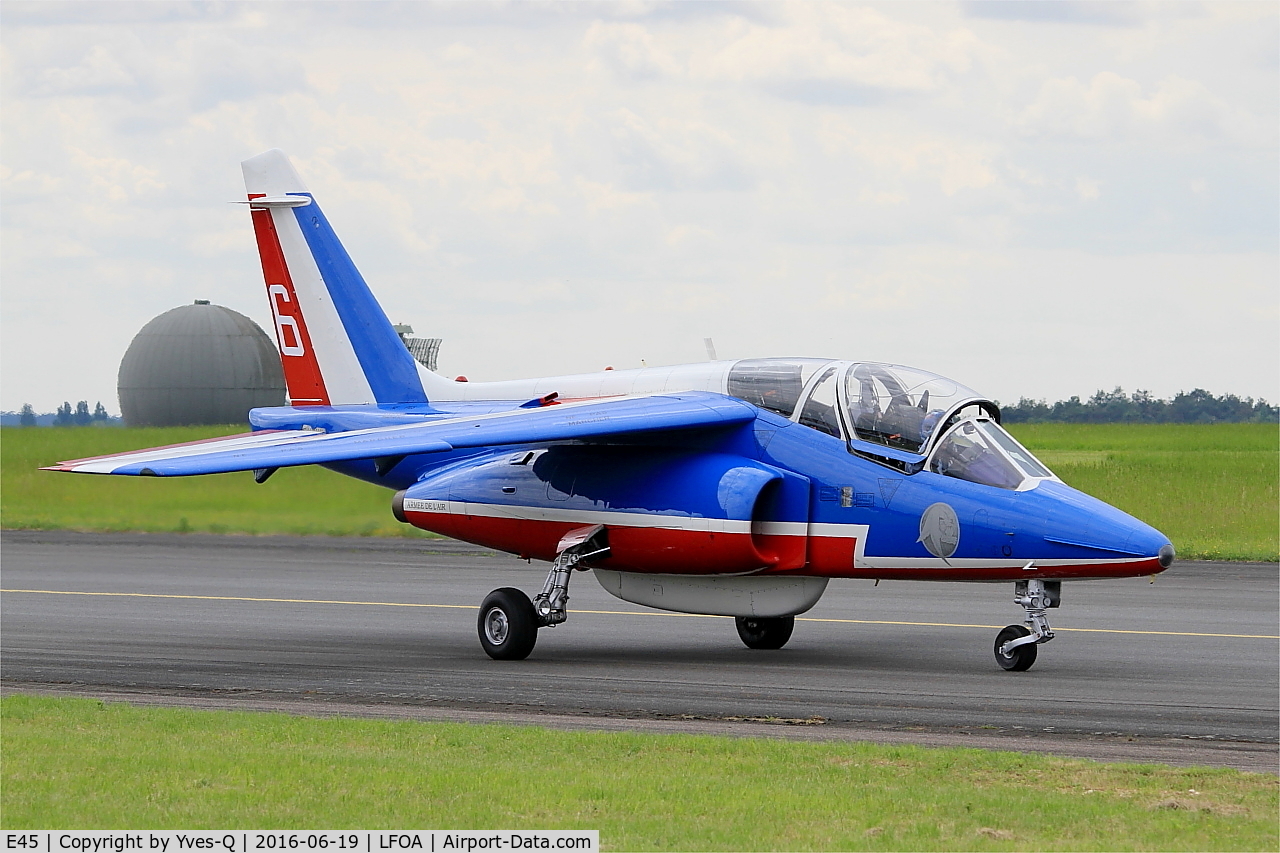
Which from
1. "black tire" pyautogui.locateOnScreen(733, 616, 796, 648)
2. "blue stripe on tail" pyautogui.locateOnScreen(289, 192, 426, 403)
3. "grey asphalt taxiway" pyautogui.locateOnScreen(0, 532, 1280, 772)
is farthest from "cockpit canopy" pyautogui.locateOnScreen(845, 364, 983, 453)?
"blue stripe on tail" pyautogui.locateOnScreen(289, 192, 426, 403)

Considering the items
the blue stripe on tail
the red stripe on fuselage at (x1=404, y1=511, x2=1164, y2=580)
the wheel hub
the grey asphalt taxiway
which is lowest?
the grey asphalt taxiway

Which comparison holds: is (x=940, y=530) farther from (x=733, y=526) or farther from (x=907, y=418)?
(x=733, y=526)

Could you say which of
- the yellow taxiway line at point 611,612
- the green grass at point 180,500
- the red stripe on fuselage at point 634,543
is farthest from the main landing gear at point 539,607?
the green grass at point 180,500

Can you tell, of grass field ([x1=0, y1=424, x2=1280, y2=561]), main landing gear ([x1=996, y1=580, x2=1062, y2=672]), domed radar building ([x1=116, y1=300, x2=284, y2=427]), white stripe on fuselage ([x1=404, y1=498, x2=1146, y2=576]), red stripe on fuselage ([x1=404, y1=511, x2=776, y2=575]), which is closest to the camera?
white stripe on fuselage ([x1=404, y1=498, x2=1146, y2=576])

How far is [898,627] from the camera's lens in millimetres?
18031

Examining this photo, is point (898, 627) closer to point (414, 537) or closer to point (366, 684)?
point (366, 684)

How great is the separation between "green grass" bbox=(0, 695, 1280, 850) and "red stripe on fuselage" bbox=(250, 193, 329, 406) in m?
9.13

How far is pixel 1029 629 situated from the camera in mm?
13797

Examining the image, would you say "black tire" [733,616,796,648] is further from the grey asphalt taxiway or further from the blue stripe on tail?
the blue stripe on tail

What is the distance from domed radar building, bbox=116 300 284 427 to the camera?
5728cm

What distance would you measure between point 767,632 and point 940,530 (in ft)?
10.3

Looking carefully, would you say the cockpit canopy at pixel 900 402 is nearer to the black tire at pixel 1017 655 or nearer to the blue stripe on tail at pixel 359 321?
the black tire at pixel 1017 655

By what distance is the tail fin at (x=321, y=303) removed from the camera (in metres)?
19.2
